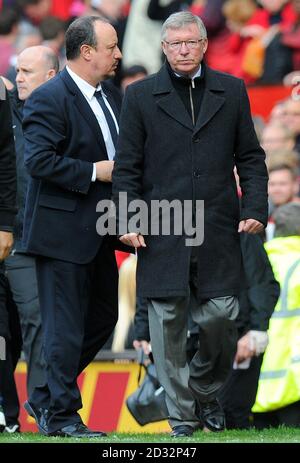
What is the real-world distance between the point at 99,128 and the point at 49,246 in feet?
2.50

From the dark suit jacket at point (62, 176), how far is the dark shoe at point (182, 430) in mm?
1085

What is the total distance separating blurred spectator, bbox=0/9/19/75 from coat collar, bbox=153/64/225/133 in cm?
777

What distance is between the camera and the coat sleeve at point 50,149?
7.82m

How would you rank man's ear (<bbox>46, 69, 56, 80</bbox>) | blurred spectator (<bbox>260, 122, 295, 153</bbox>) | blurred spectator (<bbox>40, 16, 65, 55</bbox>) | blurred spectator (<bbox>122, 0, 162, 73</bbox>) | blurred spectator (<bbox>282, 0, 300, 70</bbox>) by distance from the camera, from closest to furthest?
man's ear (<bbox>46, 69, 56, 80</bbox>) < blurred spectator (<bbox>260, 122, 295, 153</bbox>) < blurred spectator (<bbox>282, 0, 300, 70</bbox>) < blurred spectator (<bbox>122, 0, 162, 73</bbox>) < blurred spectator (<bbox>40, 16, 65, 55</bbox>)

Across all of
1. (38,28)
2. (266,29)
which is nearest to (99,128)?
(266,29)

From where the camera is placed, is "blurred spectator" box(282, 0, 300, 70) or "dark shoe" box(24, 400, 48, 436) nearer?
"dark shoe" box(24, 400, 48, 436)

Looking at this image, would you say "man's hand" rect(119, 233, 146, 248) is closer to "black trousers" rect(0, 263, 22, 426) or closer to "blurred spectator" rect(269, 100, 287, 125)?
"black trousers" rect(0, 263, 22, 426)

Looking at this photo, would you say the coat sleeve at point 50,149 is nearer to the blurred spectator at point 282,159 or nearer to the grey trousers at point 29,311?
the grey trousers at point 29,311

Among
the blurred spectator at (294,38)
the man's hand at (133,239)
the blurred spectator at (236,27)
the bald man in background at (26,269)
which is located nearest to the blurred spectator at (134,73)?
the blurred spectator at (236,27)

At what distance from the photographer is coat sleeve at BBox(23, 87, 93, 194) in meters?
7.82

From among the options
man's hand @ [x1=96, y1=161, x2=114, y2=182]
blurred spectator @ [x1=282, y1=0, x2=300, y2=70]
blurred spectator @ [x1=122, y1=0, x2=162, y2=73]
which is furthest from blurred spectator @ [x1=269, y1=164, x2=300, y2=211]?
blurred spectator @ [x1=122, y1=0, x2=162, y2=73]

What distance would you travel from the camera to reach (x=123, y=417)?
1074 cm

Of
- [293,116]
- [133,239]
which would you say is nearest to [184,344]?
[133,239]

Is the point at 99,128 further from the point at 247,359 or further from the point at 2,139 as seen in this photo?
the point at 247,359
